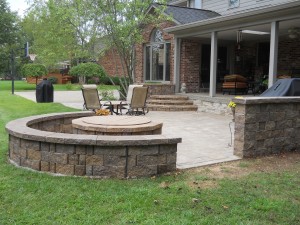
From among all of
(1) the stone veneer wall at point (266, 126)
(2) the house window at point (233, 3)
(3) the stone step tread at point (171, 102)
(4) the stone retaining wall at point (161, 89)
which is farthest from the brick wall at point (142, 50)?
(1) the stone veneer wall at point (266, 126)

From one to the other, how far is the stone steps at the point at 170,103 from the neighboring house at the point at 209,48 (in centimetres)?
103

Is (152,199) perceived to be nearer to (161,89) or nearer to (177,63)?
(161,89)

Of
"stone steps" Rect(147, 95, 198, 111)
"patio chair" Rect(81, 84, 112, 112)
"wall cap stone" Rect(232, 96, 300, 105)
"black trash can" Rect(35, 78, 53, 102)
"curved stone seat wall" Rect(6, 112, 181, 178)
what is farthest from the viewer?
"black trash can" Rect(35, 78, 53, 102)

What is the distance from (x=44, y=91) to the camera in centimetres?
1345

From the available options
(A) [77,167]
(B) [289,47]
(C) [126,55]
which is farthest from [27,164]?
(B) [289,47]

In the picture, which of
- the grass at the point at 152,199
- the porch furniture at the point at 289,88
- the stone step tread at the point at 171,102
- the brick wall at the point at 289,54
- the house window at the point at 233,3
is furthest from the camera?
the house window at the point at 233,3

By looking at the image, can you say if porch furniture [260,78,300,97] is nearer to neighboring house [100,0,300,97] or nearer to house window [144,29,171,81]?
neighboring house [100,0,300,97]

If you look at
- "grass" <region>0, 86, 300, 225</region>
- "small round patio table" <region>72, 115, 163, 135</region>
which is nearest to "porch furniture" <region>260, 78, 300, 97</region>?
"grass" <region>0, 86, 300, 225</region>

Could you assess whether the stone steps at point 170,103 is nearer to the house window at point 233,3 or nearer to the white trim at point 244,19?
the white trim at point 244,19

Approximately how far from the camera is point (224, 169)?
4.64m

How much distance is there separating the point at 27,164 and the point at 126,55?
1047 cm

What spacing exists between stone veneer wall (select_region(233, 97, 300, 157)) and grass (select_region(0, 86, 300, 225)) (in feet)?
Answer: 3.15

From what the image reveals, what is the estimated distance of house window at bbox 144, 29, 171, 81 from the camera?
14.8 metres

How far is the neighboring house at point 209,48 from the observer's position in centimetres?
1171
